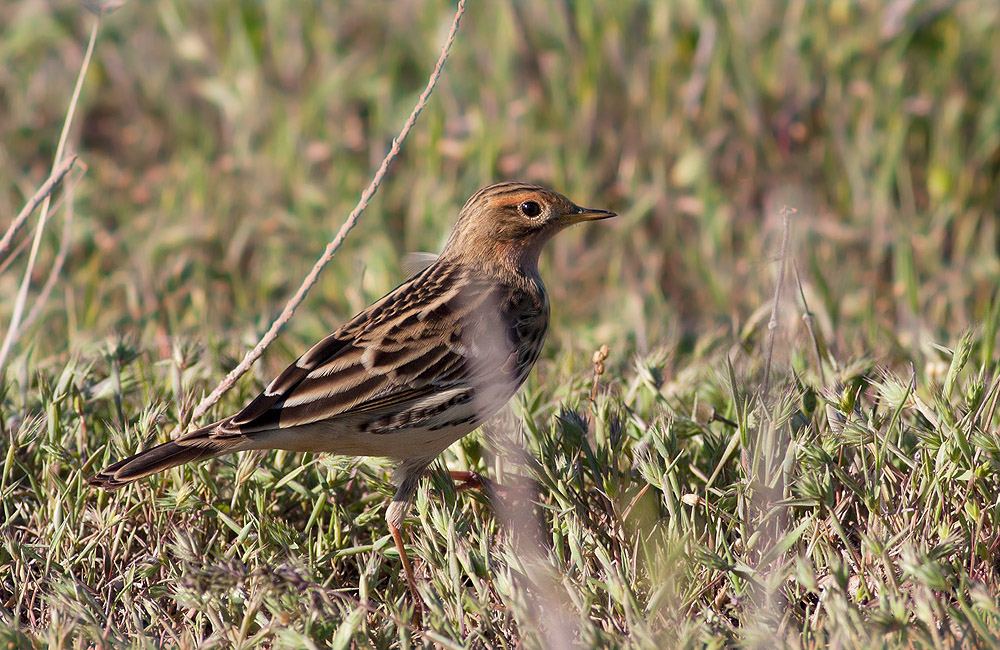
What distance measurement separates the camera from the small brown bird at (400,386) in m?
3.85

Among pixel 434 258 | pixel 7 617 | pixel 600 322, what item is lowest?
pixel 600 322

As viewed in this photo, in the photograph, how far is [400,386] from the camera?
4059 mm

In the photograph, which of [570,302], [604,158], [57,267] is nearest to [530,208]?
[57,267]

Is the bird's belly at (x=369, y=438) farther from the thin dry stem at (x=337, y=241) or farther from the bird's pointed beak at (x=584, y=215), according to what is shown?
the bird's pointed beak at (x=584, y=215)

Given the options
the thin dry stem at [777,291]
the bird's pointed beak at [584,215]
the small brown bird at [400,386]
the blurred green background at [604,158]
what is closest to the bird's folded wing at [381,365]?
the small brown bird at [400,386]

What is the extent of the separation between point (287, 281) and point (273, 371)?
1.93m

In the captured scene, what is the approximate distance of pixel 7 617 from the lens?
3686 millimetres

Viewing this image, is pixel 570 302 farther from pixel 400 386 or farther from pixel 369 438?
pixel 369 438

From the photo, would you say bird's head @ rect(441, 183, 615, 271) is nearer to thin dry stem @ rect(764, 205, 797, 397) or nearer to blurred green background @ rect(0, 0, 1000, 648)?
blurred green background @ rect(0, 0, 1000, 648)

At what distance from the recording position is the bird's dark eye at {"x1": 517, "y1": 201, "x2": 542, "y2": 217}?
5.00m

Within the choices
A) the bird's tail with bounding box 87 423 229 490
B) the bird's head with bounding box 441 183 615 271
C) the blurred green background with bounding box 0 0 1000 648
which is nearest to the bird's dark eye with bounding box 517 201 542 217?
the bird's head with bounding box 441 183 615 271

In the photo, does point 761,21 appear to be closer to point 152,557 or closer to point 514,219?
point 514,219

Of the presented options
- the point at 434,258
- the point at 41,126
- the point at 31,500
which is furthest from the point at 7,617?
the point at 41,126

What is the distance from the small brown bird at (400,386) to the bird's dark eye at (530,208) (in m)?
0.39
